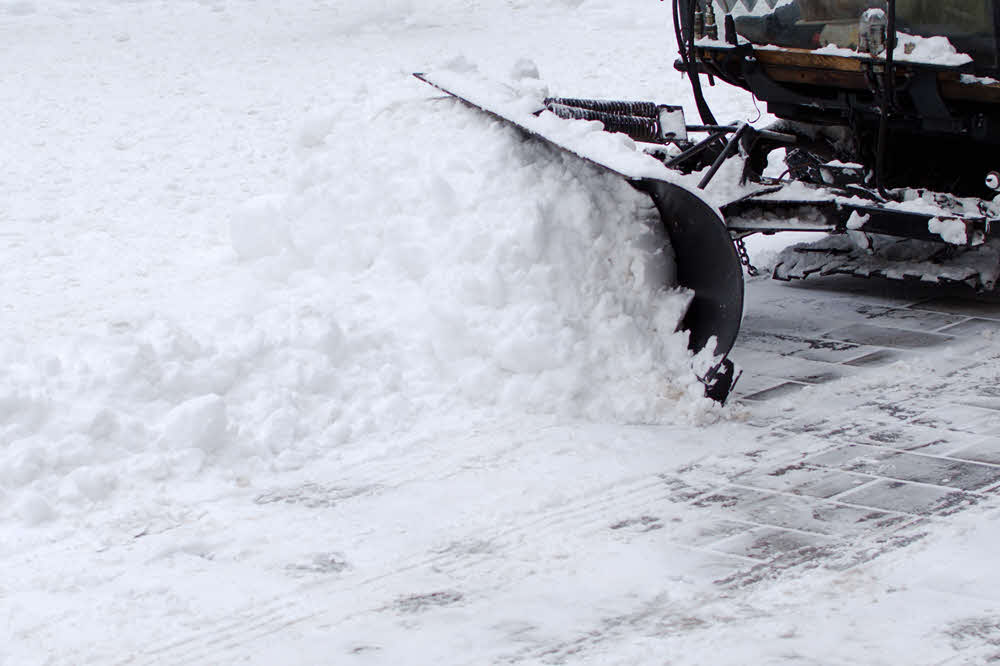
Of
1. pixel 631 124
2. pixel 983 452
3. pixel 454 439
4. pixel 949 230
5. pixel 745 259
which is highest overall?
pixel 631 124

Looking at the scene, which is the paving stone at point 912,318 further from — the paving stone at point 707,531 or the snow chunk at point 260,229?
the snow chunk at point 260,229

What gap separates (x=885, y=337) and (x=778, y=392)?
0.92 metres

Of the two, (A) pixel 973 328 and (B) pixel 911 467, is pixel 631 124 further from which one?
(B) pixel 911 467

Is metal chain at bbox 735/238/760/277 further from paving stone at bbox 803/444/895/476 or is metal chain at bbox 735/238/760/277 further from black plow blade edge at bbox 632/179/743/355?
paving stone at bbox 803/444/895/476

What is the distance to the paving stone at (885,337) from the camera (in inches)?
218

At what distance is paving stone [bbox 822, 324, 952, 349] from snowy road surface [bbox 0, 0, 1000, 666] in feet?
0.07

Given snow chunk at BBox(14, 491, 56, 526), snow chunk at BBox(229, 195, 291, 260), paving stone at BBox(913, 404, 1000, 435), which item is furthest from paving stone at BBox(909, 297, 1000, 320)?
snow chunk at BBox(14, 491, 56, 526)

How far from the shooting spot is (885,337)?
5637 millimetres

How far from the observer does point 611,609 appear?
10.9 feet

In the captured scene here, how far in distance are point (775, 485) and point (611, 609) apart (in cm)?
100

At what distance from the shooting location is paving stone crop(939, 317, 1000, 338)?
18.5 feet

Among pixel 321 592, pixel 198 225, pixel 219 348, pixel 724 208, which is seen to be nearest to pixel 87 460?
pixel 219 348

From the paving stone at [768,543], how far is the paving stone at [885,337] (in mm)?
2000

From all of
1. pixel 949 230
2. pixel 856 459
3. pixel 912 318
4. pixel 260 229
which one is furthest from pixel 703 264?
pixel 260 229
